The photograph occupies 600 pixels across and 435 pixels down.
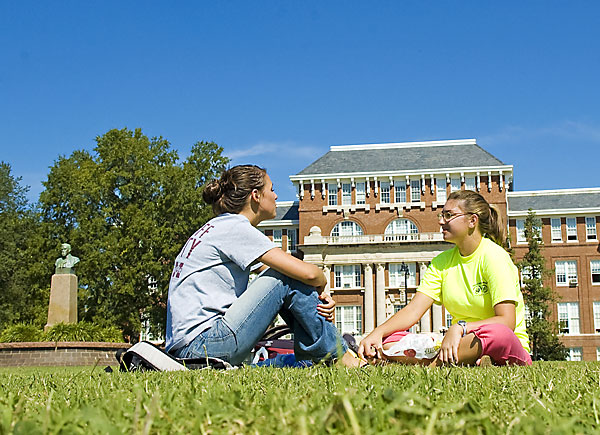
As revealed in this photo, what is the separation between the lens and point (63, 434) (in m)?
1.27

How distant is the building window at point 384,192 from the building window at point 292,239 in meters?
7.56

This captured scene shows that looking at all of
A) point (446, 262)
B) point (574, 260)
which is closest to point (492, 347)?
point (446, 262)

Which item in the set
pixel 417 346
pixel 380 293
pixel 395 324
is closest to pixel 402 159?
pixel 380 293

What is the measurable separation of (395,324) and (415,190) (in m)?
44.2

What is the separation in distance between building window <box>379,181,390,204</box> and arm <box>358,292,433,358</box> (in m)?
43.6

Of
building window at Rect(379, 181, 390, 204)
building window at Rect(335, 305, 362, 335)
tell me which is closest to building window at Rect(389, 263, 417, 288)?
building window at Rect(335, 305, 362, 335)

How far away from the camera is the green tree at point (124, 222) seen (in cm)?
3394

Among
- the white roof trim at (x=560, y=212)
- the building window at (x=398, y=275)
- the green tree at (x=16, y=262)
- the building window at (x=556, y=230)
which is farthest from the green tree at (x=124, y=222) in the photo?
the building window at (x=556, y=230)

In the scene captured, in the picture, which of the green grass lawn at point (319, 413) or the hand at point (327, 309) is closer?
the green grass lawn at point (319, 413)

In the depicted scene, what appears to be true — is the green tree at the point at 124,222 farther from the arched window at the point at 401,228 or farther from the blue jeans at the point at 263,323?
the blue jeans at the point at 263,323

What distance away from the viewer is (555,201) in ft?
163

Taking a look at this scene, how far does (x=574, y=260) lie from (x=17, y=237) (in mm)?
38424

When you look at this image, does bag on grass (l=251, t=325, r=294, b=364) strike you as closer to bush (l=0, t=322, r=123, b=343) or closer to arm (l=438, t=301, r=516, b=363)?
arm (l=438, t=301, r=516, b=363)

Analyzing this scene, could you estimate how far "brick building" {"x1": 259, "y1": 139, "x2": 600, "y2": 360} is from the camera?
46.0 metres
